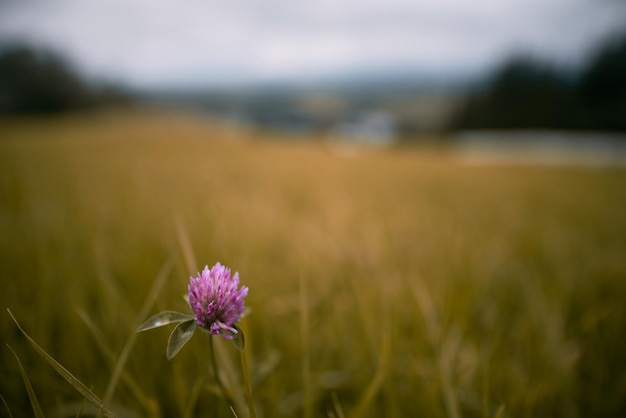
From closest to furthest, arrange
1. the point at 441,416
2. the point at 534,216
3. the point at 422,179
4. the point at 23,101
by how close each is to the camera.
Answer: the point at 441,416
the point at 534,216
the point at 422,179
the point at 23,101

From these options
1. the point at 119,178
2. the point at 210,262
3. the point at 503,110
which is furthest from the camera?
the point at 503,110

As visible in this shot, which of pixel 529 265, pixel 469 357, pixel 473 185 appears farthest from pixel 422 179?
pixel 469 357

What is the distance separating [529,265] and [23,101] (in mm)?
10571

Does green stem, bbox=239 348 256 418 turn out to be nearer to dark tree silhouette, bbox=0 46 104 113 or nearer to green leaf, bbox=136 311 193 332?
green leaf, bbox=136 311 193 332

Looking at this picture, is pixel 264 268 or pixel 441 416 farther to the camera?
pixel 264 268

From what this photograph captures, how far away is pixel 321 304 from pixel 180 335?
56 centimetres

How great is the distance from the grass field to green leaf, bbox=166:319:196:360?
0.27ft

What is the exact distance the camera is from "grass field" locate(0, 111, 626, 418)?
50 cm

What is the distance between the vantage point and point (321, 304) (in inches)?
32.1

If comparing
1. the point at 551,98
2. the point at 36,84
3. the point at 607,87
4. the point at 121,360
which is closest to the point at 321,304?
the point at 121,360

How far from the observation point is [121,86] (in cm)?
1469

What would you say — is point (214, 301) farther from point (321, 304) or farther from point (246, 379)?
point (321, 304)

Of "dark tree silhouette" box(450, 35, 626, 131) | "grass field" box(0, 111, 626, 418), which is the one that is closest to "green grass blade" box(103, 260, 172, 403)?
"grass field" box(0, 111, 626, 418)

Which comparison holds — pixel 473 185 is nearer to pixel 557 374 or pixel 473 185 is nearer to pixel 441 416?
pixel 557 374
